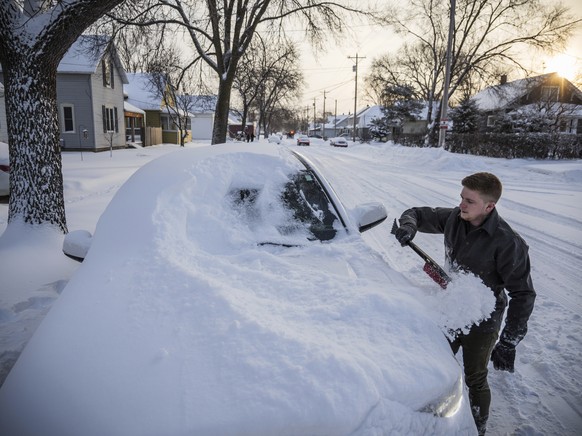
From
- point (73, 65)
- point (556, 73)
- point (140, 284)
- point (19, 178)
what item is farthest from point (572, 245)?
point (556, 73)

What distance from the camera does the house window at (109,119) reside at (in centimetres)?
2242

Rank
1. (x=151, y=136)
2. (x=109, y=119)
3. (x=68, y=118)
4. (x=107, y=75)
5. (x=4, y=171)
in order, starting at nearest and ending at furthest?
1. (x=4, y=171)
2. (x=68, y=118)
3. (x=107, y=75)
4. (x=109, y=119)
5. (x=151, y=136)

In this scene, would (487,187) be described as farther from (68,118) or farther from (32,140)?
(68,118)

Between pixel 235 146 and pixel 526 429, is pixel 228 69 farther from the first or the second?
pixel 526 429

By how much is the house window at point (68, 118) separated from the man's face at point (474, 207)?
77.1 feet

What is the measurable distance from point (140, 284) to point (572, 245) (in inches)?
234

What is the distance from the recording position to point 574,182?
11398 mm

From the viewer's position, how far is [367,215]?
2760mm

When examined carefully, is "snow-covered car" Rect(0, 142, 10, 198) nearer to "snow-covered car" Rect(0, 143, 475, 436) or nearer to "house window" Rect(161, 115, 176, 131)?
"snow-covered car" Rect(0, 143, 475, 436)

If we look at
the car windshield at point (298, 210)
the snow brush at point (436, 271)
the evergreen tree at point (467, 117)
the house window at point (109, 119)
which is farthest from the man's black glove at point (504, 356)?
the evergreen tree at point (467, 117)

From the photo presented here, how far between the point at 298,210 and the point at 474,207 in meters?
1.12

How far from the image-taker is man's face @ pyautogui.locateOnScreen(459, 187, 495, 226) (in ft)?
6.55

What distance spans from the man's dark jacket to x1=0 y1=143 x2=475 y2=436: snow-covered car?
1.44 ft

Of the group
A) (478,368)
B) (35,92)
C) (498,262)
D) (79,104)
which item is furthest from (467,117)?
(478,368)
